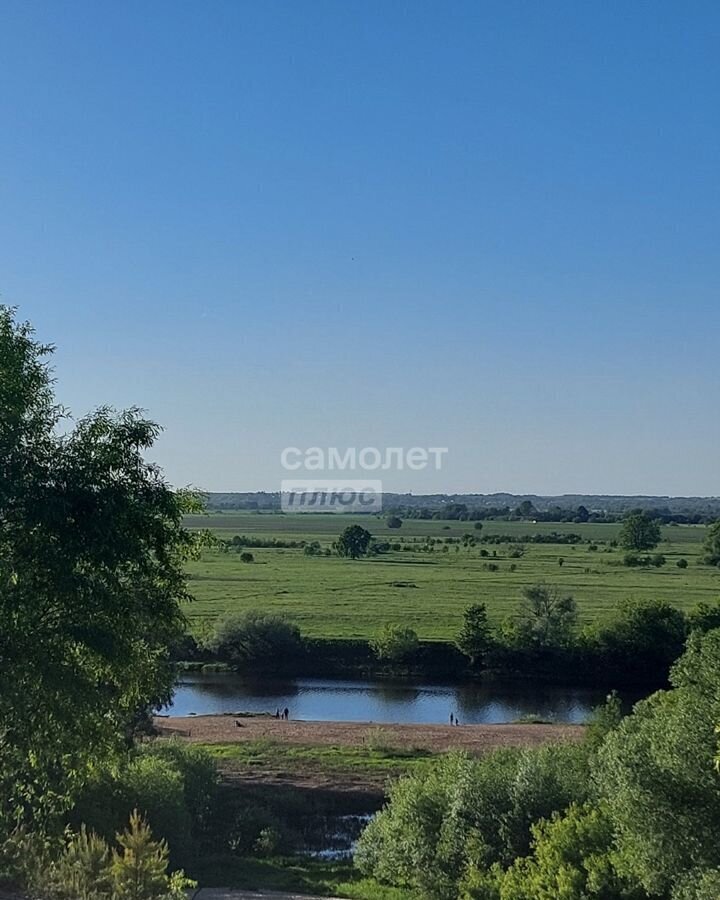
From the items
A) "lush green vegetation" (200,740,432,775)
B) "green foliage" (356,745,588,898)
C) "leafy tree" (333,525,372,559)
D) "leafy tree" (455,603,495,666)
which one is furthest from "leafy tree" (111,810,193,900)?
"leafy tree" (333,525,372,559)

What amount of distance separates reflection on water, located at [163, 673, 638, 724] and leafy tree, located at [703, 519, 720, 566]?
2246 inches

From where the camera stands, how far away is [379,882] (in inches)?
813

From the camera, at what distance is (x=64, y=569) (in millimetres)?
10602

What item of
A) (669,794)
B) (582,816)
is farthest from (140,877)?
(582,816)

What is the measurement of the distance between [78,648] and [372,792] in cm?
2000

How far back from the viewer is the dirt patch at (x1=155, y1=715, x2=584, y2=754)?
35.6 m

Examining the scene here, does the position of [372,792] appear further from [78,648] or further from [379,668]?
[379,668]

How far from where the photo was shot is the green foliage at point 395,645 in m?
56.7

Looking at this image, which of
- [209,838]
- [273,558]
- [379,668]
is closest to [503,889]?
[209,838]

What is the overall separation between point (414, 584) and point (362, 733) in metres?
45.4

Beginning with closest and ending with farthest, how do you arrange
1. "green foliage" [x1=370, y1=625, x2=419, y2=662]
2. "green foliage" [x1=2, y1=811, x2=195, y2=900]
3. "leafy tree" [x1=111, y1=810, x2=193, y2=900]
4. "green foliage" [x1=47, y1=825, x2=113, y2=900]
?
"leafy tree" [x1=111, y1=810, x2=193, y2=900] < "green foliage" [x1=2, y1=811, x2=195, y2=900] < "green foliage" [x1=47, y1=825, x2=113, y2=900] < "green foliage" [x1=370, y1=625, x2=419, y2=662]

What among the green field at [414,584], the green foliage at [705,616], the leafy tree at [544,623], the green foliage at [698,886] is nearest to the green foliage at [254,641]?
the green field at [414,584]

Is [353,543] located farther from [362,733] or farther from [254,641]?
[362,733]

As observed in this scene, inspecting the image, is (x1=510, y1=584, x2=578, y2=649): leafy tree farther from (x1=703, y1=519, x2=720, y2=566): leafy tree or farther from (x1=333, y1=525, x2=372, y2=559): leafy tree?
(x1=333, y1=525, x2=372, y2=559): leafy tree
